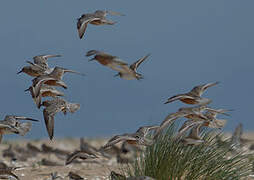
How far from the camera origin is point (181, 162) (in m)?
7.02

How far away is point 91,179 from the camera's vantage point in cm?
900

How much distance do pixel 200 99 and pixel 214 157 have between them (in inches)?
69.2

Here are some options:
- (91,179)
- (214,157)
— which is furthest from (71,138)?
(214,157)

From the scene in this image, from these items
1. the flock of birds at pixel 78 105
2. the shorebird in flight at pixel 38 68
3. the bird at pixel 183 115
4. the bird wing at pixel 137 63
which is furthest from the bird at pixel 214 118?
the shorebird in flight at pixel 38 68

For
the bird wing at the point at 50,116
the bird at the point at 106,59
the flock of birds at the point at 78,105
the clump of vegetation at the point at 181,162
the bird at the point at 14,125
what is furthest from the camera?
the clump of vegetation at the point at 181,162

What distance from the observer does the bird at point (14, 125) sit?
592cm

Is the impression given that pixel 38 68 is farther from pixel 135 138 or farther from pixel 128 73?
pixel 135 138

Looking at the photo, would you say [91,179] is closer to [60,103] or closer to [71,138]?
[60,103]

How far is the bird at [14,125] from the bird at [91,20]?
1.23 meters

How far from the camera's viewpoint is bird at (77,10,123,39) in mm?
5801

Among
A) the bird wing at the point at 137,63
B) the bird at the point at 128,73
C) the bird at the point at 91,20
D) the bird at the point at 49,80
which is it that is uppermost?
the bird at the point at 91,20

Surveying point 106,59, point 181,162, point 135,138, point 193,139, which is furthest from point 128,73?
point 181,162

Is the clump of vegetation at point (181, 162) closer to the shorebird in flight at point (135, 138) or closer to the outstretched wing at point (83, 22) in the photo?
the shorebird in flight at point (135, 138)

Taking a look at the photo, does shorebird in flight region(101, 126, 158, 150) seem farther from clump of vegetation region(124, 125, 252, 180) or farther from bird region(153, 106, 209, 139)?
clump of vegetation region(124, 125, 252, 180)
